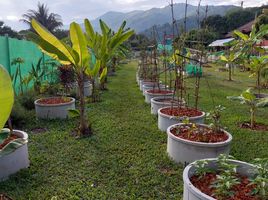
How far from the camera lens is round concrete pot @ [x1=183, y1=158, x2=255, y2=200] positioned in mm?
2229

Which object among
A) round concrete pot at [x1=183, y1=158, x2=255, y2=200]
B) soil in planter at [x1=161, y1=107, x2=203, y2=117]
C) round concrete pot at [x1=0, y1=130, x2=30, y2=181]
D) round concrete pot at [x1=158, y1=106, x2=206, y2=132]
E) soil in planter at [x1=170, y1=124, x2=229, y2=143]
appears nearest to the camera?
round concrete pot at [x1=183, y1=158, x2=255, y2=200]

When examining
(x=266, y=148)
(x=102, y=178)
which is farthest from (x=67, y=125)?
(x=266, y=148)

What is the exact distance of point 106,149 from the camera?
13.2 feet

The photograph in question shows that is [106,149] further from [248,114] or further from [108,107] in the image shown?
[248,114]

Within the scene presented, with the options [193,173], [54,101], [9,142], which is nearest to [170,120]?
[193,173]

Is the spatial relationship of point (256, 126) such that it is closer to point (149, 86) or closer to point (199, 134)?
point (199, 134)

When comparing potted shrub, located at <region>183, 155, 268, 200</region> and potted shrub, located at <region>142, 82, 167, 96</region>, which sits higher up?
potted shrub, located at <region>183, 155, 268, 200</region>

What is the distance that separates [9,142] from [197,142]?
7.05 ft

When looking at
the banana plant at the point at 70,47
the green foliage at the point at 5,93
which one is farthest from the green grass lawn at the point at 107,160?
the green foliage at the point at 5,93

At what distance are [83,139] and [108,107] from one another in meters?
2.50

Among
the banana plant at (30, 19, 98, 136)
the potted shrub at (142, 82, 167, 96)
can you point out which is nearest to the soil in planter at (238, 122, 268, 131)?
the banana plant at (30, 19, 98, 136)

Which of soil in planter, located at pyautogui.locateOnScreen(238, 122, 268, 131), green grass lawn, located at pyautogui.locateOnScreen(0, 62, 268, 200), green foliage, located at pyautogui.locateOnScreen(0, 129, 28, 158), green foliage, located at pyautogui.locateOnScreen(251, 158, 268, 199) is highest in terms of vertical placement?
green foliage, located at pyautogui.locateOnScreen(0, 129, 28, 158)

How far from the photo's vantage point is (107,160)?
144 inches

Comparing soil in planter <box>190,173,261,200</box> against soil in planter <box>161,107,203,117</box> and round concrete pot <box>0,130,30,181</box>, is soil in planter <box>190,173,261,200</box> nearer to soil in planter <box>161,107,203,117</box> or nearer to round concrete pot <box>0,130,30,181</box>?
round concrete pot <box>0,130,30,181</box>
